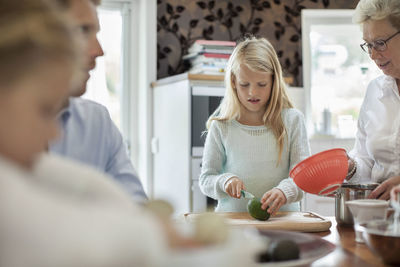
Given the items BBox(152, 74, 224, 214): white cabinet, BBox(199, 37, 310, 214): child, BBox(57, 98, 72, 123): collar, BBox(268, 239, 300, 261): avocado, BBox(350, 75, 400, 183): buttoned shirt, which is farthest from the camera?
BBox(152, 74, 224, 214): white cabinet

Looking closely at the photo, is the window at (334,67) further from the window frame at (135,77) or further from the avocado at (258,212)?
the avocado at (258,212)

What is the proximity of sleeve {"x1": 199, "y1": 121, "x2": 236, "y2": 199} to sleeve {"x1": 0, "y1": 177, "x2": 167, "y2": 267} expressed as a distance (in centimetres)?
148

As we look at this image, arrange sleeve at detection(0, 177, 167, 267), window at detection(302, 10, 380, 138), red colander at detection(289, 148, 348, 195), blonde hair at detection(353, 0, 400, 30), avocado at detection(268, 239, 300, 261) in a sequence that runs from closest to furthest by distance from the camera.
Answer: sleeve at detection(0, 177, 167, 267) < avocado at detection(268, 239, 300, 261) < red colander at detection(289, 148, 348, 195) < blonde hair at detection(353, 0, 400, 30) < window at detection(302, 10, 380, 138)

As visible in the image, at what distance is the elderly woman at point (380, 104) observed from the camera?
1.80 metres

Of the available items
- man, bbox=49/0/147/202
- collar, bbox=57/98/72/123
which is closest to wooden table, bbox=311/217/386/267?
man, bbox=49/0/147/202

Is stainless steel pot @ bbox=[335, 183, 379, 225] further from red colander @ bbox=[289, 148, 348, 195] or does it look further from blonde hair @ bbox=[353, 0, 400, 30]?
blonde hair @ bbox=[353, 0, 400, 30]

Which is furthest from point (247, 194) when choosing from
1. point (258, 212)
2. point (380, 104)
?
point (380, 104)

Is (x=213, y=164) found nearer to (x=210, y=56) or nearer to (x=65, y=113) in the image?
(x=65, y=113)

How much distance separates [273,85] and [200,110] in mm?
1097

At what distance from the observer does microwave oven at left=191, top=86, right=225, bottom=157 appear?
10.2 feet

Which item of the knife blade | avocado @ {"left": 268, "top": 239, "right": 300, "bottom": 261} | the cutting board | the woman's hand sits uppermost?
the woman's hand

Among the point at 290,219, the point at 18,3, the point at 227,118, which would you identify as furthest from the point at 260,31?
the point at 18,3

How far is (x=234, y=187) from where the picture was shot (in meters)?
1.69

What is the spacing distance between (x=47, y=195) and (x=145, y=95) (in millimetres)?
3235
